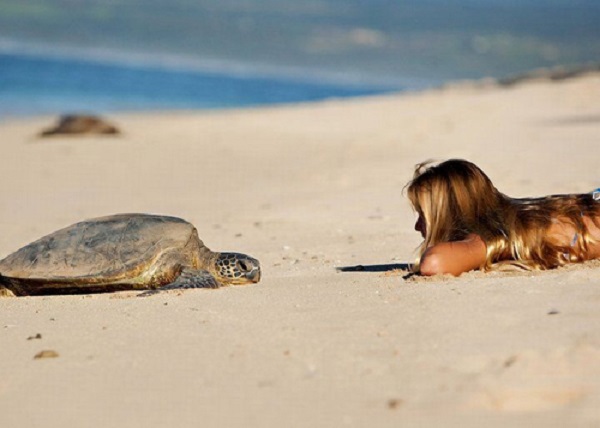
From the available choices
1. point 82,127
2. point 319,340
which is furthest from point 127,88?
point 319,340

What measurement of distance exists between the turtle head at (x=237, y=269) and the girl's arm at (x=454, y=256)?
1.17 metres

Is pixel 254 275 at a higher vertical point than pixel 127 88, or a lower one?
lower

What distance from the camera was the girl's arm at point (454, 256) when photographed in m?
5.50

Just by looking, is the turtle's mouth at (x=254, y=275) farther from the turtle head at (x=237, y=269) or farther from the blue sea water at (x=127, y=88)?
the blue sea water at (x=127, y=88)

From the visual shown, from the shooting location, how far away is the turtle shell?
624 centimetres

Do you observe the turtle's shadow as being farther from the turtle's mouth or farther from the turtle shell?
the turtle shell

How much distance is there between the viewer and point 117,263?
627cm

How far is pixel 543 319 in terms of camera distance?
4500 mm

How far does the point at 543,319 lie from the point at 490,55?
5773cm

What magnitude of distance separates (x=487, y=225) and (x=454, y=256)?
0.29 metres

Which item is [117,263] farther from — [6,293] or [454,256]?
[454,256]

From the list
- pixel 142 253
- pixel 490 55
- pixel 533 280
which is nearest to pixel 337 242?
pixel 142 253

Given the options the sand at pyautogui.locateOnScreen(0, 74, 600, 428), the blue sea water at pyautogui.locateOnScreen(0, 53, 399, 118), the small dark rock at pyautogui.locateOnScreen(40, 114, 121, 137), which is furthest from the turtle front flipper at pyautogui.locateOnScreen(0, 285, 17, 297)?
the blue sea water at pyautogui.locateOnScreen(0, 53, 399, 118)

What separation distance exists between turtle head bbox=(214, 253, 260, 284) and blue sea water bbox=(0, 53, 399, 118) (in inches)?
794
